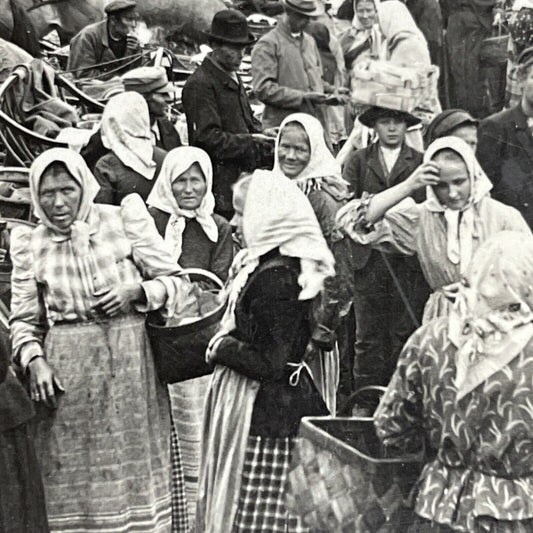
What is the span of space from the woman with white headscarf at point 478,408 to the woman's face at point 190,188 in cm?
191

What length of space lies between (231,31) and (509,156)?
180 centimetres

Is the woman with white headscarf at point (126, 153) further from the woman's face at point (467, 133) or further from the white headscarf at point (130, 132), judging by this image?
the woman's face at point (467, 133)

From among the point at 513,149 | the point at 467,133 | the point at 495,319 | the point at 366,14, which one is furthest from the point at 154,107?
the point at 495,319

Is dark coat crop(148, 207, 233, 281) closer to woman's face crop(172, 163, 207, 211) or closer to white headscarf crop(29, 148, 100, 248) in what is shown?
woman's face crop(172, 163, 207, 211)

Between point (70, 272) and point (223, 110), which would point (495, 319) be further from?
point (223, 110)

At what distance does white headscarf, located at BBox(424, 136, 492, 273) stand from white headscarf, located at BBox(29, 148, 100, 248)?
1383 mm

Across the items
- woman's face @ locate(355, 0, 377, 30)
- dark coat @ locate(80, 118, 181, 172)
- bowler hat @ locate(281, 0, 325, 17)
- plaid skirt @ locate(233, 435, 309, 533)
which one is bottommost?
plaid skirt @ locate(233, 435, 309, 533)

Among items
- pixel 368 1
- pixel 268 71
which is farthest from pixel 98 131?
pixel 368 1

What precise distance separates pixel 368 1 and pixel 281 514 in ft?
7.74

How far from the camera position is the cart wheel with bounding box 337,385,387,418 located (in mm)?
6859

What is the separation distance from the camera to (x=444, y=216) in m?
Result: 6.70

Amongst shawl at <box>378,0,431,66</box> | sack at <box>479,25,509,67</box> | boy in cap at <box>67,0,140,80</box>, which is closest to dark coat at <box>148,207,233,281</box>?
shawl at <box>378,0,431,66</box>

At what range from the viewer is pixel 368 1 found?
7.67 metres

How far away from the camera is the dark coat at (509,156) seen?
22.1ft
